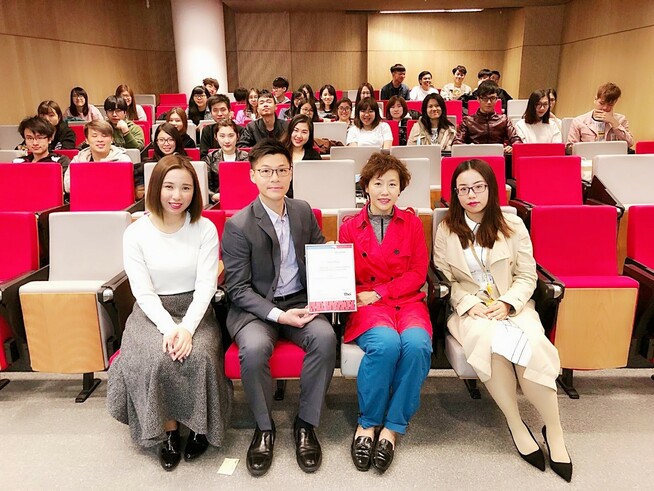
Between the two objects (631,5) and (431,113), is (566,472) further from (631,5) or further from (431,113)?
(631,5)

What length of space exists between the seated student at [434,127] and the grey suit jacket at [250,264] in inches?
122

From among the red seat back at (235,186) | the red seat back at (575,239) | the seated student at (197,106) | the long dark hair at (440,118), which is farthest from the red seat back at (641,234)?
the seated student at (197,106)

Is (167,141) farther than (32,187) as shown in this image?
Yes

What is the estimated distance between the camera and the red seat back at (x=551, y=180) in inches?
143

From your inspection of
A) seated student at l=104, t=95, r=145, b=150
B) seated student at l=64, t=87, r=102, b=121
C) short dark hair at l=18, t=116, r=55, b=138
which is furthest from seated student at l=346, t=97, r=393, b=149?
seated student at l=64, t=87, r=102, b=121

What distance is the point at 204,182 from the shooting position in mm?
3787

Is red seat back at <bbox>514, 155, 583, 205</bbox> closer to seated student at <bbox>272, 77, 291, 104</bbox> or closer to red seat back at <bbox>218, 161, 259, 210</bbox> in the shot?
red seat back at <bbox>218, 161, 259, 210</bbox>

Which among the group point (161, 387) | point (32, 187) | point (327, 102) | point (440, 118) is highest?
point (327, 102)

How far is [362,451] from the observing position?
81.4 inches

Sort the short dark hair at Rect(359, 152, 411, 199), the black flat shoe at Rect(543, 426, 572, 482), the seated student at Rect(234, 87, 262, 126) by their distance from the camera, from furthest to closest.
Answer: the seated student at Rect(234, 87, 262, 126) < the short dark hair at Rect(359, 152, 411, 199) < the black flat shoe at Rect(543, 426, 572, 482)

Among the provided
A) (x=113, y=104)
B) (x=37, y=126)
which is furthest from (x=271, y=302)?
(x=113, y=104)

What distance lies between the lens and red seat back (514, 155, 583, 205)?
362 centimetres

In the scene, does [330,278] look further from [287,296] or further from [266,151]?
[266,151]

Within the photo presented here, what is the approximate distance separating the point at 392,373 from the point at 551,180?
7.39 feet
